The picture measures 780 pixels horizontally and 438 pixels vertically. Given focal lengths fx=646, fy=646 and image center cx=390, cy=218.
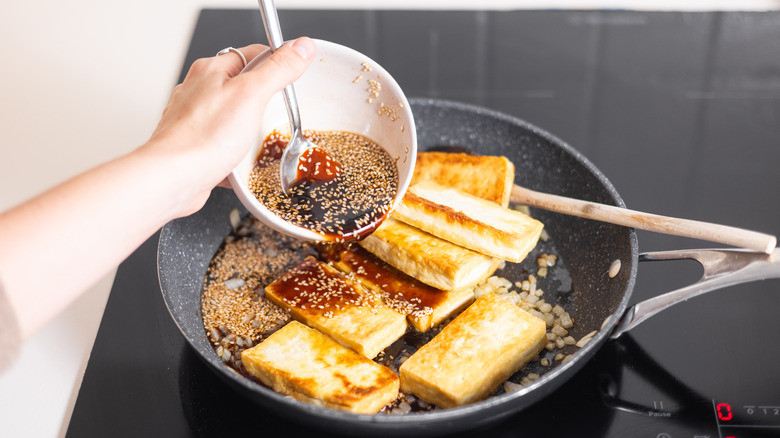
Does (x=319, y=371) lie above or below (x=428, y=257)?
below

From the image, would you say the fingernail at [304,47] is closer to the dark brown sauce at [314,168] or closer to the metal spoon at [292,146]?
the metal spoon at [292,146]

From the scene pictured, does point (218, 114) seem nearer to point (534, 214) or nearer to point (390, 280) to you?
point (390, 280)

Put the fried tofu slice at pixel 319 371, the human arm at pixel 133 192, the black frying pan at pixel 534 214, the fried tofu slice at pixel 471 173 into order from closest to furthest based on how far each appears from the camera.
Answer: the human arm at pixel 133 192 → the black frying pan at pixel 534 214 → the fried tofu slice at pixel 319 371 → the fried tofu slice at pixel 471 173

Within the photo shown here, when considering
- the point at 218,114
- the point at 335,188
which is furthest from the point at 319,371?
the point at 218,114

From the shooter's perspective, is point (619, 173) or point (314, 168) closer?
point (314, 168)

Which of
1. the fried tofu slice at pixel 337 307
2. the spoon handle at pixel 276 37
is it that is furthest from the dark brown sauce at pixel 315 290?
the spoon handle at pixel 276 37
